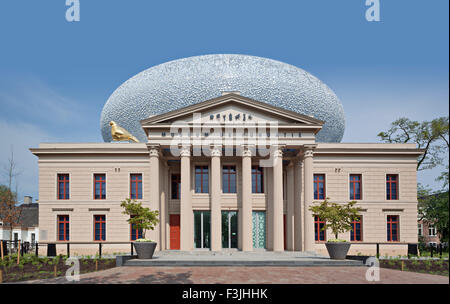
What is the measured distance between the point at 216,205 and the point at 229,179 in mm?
4614

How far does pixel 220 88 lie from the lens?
4281cm

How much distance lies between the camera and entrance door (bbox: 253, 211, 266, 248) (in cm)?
3497

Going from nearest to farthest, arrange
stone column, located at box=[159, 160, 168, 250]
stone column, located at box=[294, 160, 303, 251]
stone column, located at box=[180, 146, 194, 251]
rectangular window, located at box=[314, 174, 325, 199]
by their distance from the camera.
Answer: stone column, located at box=[180, 146, 194, 251] < stone column, located at box=[294, 160, 303, 251] < stone column, located at box=[159, 160, 168, 250] < rectangular window, located at box=[314, 174, 325, 199]

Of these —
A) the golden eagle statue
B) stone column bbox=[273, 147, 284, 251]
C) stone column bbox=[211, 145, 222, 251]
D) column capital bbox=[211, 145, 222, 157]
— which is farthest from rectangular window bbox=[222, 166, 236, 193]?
the golden eagle statue

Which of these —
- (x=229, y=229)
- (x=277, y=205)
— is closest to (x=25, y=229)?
(x=229, y=229)

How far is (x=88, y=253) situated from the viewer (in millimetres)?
34594

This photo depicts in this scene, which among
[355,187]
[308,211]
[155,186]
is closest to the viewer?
[155,186]

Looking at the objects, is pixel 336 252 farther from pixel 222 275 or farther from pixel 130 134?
pixel 130 134

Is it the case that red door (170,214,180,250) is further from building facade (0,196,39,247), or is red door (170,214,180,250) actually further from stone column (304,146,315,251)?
building facade (0,196,39,247)

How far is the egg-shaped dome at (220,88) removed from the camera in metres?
43.1

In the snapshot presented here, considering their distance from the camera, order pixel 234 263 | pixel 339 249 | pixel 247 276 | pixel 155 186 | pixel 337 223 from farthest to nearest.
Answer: pixel 155 186 → pixel 337 223 → pixel 339 249 → pixel 234 263 → pixel 247 276

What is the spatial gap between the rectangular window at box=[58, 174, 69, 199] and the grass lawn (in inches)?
438

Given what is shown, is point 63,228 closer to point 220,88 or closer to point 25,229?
point 220,88

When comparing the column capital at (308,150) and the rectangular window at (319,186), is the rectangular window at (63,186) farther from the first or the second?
the rectangular window at (319,186)
